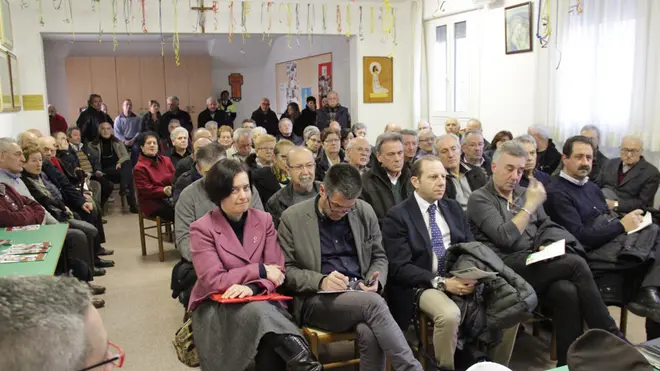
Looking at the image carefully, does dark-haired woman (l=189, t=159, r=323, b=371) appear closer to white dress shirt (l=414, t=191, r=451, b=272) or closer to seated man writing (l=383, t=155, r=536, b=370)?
seated man writing (l=383, t=155, r=536, b=370)

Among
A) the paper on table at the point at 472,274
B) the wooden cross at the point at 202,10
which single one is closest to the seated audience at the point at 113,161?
the wooden cross at the point at 202,10

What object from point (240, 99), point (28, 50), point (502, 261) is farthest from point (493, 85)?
point (240, 99)

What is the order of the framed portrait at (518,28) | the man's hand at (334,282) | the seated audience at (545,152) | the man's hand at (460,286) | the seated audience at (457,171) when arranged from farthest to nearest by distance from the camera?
1. the framed portrait at (518,28)
2. the seated audience at (545,152)
3. the seated audience at (457,171)
4. the man's hand at (460,286)
5. the man's hand at (334,282)

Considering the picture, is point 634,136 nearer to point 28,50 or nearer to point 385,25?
point 385,25

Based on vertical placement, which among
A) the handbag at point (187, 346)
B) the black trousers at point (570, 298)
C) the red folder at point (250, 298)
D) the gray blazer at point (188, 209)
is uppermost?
the gray blazer at point (188, 209)

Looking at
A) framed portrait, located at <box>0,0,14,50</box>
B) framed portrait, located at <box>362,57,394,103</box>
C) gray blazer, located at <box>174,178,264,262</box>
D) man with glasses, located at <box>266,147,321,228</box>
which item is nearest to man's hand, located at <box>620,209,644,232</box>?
man with glasses, located at <box>266,147,321,228</box>

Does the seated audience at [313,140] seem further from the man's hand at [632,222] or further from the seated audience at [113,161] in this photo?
the man's hand at [632,222]

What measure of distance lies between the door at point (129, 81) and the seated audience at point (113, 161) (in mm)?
4096

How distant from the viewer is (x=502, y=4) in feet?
23.6

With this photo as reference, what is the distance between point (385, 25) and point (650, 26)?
4.26 meters

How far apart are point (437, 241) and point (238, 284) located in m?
1.14

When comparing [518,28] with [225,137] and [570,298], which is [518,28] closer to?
[225,137]

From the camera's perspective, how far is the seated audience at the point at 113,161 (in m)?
8.40

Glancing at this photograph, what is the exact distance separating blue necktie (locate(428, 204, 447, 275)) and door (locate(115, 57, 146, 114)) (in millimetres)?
10364
